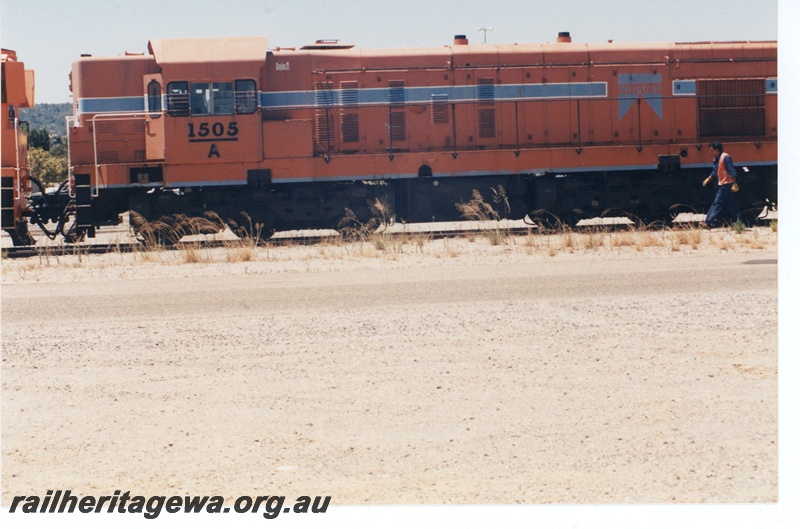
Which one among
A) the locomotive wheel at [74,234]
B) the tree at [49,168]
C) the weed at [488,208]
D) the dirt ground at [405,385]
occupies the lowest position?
the dirt ground at [405,385]

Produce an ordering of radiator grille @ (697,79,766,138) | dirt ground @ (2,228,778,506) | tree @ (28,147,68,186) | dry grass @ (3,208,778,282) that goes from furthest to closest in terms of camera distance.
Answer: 1. tree @ (28,147,68,186)
2. radiator grille @ (697,79,766,138)
3. dry grass @ (3,208,778,282)
4. dirt ground @ (2,228,778,506)

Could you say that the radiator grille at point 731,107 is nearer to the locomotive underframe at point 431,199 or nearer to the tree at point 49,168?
the locomotive underframe at point 431,199

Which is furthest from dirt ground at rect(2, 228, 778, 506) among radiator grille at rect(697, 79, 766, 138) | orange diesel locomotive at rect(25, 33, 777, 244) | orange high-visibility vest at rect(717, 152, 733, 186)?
radiator grille at rect(697, 79, 766, 138)

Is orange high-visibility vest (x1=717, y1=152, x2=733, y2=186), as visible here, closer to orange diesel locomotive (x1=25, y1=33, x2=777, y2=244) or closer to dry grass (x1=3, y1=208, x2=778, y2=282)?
dry grass (x1=3, y1=208, x2=778, y2=282)

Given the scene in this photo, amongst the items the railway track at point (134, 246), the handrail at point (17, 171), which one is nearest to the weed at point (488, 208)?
the railway track at point (134, 246)

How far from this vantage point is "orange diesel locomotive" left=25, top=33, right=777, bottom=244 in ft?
69.6

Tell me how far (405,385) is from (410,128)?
1361cm

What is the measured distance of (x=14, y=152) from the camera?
68.2 ft

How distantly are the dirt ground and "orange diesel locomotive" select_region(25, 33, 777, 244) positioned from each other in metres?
5.48

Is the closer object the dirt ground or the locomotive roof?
the dirt ground

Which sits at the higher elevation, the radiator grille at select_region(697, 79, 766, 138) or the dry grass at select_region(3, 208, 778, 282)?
the radiator grille at select_region(697, 79, 766, 138)

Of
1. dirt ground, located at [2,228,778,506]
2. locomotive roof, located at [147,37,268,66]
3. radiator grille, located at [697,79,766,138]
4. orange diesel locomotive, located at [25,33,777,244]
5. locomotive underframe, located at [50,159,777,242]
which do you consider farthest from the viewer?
radiator grille, located at [697,79,766,138]

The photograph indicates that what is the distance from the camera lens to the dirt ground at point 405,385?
22.1 feet

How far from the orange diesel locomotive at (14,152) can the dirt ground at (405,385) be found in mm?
4321
